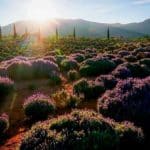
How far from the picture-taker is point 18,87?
66.0 feet

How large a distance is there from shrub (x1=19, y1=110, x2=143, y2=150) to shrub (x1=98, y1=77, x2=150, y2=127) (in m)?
1.01

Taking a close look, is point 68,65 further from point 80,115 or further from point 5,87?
point 80,115

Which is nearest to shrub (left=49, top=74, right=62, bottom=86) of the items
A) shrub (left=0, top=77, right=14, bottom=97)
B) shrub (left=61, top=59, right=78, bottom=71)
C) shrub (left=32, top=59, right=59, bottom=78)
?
shrub (left=32, top=59, right=59, bottom=78)

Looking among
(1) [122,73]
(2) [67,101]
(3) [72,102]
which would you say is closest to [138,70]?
(1) [122,73]

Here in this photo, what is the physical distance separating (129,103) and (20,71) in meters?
13.5

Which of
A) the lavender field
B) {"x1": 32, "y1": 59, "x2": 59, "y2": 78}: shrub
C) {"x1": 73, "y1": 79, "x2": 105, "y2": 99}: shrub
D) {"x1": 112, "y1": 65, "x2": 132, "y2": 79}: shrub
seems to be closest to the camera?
the lavender field

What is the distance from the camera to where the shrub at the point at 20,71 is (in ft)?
75.7

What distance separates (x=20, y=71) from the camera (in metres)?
23.3

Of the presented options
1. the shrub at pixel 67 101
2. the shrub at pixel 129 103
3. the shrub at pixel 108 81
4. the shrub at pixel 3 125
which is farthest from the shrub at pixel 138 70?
the shrub at pixel 3 125

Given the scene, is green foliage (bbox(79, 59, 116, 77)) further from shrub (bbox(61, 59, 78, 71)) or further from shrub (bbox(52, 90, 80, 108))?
shrub (bbox(52, 90, 80, 108))

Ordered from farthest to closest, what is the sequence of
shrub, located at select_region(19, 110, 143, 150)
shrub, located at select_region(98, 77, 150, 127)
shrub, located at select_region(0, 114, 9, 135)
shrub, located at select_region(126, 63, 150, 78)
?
shrub, located at select_region(126, 63, 150, 78) < shrub, located at select_region(0, 114, 9, 135) < shrub, located at select_region(98, 77, 150, 127) < shrub, located at select_region(19, 110, 143, 150)

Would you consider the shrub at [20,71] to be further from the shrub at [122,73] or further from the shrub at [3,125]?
the shrub at [3,125]

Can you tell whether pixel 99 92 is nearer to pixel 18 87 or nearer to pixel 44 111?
pixel 44 111

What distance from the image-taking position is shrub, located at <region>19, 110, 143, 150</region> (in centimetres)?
800
